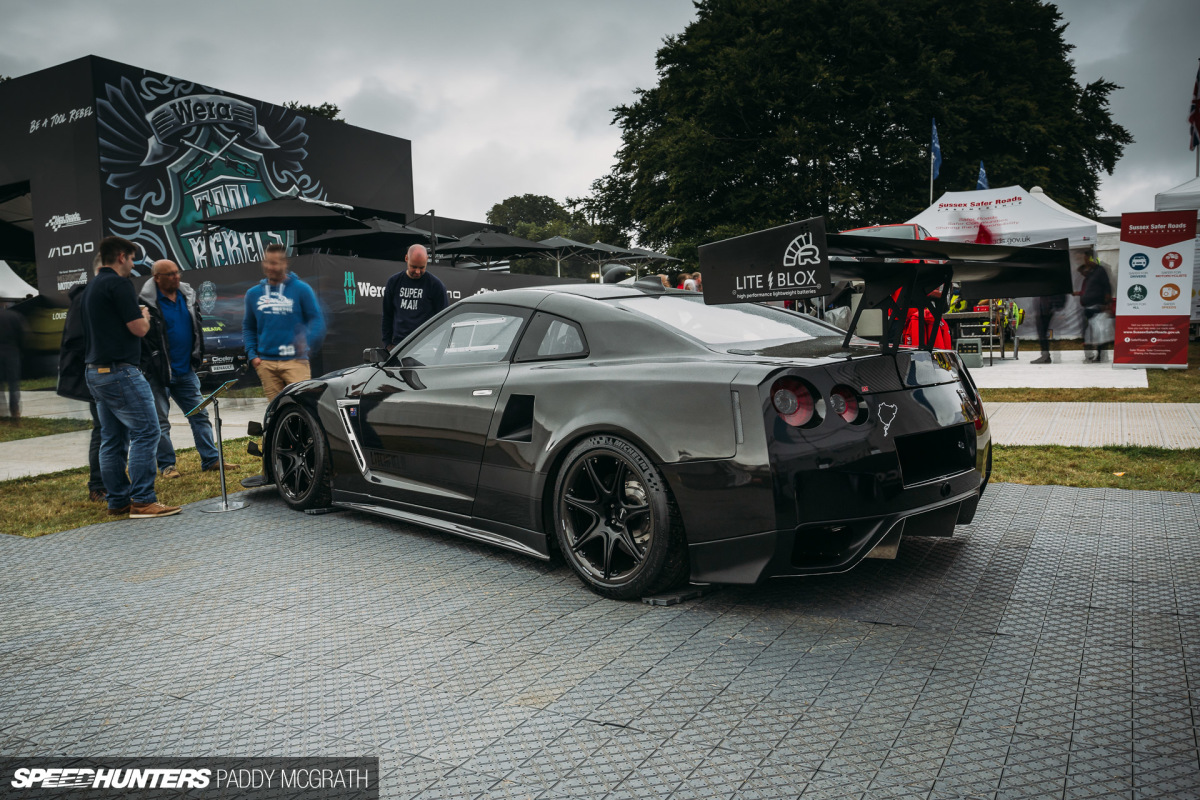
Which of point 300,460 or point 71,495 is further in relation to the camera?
point 71,495

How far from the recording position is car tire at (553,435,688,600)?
3.05 metres

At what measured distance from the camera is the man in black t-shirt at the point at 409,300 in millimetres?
6873

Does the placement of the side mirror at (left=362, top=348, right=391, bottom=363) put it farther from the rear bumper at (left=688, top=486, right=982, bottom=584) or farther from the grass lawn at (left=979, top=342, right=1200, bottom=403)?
the grass lawn at (left=979, top=342, right=1200, bottom=403)

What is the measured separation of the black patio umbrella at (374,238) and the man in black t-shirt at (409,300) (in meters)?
6.79

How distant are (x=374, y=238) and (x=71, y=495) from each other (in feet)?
29.4

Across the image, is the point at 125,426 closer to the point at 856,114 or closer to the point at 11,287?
the point at 11,287

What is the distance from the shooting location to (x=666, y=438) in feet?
9.85

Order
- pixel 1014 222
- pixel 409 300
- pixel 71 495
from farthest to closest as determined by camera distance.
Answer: pixel 1014 222 → pixel 409 300 → pixel 71 495

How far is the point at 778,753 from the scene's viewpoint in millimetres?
2066

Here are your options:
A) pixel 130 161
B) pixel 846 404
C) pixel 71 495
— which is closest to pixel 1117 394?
pixel 846 404

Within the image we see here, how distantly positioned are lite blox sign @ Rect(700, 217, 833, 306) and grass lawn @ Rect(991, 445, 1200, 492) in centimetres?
313

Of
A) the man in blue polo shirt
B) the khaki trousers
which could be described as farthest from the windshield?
the man in blue polo shirt

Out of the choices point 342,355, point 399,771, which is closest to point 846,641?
point 399,771

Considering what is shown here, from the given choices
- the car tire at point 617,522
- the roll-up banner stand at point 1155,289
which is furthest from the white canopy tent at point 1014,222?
the car tire at point 617,522
